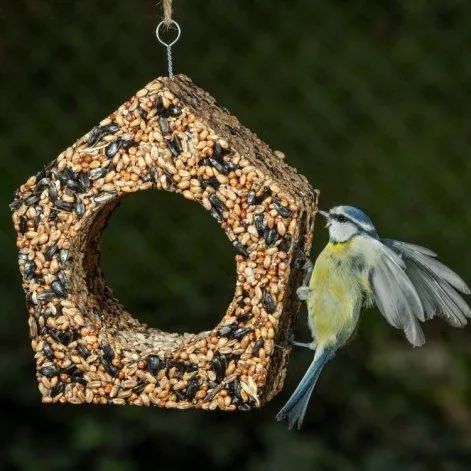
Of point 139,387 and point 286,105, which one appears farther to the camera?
point 286,105

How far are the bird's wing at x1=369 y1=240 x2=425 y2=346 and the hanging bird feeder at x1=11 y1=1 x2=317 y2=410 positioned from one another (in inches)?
7.9

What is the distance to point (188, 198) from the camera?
9.76 feet

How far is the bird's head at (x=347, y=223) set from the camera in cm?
302

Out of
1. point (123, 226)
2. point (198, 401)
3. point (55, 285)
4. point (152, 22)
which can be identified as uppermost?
point (152, 22)

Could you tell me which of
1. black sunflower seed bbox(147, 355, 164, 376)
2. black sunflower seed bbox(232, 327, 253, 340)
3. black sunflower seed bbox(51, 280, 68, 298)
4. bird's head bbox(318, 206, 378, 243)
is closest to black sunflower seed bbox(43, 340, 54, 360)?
black sunflower seed bbox(51, 280, 68, 298)

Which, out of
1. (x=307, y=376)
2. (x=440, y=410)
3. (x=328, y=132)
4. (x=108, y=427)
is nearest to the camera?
(x=307, y=376)

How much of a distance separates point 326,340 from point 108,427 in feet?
5.41

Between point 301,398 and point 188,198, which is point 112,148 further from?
point 301,398

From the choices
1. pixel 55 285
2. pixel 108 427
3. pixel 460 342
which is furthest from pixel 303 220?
pixel 460 342

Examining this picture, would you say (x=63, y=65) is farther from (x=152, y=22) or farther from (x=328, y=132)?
(x=328, y=132)

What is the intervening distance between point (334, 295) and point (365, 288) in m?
0.08

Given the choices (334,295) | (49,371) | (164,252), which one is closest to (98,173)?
(49,371)

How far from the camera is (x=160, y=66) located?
610cm

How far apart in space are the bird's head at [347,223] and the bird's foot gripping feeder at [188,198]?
0.07m
